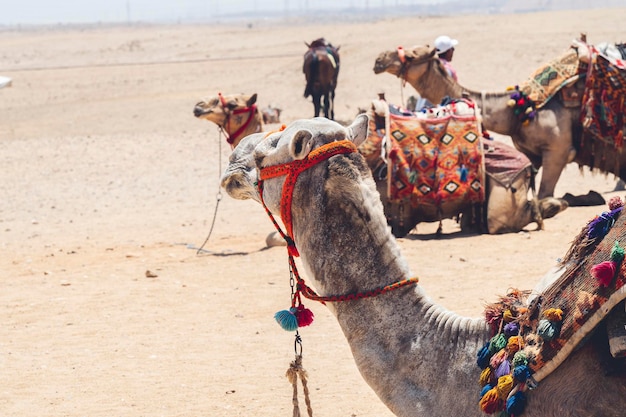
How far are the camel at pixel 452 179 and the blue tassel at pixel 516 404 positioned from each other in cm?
658

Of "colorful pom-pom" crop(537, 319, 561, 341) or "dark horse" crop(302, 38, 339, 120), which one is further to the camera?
"dark horse" crop(302, 38, 339, 120)

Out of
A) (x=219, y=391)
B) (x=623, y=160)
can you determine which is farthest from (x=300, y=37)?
(x=219, y=391)

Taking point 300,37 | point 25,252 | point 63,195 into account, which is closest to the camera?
point 25,252

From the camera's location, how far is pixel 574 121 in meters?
11.2

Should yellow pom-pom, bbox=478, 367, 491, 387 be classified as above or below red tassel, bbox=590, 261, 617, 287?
below

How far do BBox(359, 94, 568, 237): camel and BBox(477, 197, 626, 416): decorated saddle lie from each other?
6.35m

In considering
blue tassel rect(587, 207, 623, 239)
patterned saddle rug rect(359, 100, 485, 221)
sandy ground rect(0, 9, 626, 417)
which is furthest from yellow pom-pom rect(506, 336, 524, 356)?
patterned saddle rug rect(359, 100, 485, 221)

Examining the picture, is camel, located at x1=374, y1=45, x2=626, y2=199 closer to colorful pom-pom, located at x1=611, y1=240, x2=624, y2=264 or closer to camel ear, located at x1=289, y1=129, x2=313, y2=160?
camel ear, located at x1=289, y1=129, x2=313, y2=160

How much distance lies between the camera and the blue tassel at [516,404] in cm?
323

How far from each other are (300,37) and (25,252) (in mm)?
58779

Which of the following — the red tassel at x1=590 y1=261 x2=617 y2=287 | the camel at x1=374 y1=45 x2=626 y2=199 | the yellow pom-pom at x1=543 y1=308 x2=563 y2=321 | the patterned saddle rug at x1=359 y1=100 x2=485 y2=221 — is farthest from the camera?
the camel at x1=374 y1=45 x2=626 y2=199

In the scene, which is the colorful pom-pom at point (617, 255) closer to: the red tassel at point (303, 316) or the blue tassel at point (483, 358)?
the blue tassel at point (483, 358)

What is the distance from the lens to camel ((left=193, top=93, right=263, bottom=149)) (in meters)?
10.5

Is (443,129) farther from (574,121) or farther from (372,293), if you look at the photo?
(372,293)
